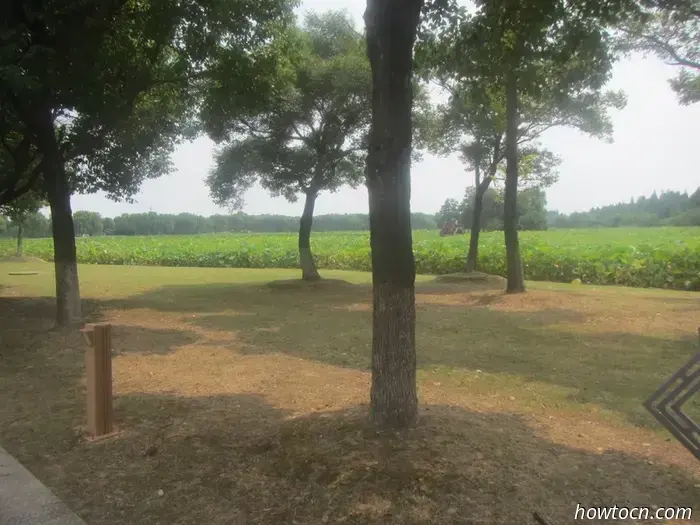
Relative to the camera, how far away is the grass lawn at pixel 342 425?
3160 millimetres

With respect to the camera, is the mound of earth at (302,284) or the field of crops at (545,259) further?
the field of crops at (545,259)

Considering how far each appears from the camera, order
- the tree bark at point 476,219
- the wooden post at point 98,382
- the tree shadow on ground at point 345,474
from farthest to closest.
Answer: the tree bark at point 476,219 < the wooden post at point 98,382 < the tree shadow on ground at point 345,474

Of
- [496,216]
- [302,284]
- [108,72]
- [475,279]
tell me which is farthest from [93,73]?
[496,216]

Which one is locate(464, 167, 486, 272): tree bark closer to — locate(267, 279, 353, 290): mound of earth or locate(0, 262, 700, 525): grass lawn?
locate(267, 279, 353, 290): mound of earth

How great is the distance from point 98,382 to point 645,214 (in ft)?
199

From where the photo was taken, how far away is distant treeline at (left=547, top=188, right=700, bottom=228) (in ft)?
153

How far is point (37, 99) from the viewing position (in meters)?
8.66

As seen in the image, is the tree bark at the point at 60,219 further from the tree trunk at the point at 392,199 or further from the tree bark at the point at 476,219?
the tree bark at the point at 476,219

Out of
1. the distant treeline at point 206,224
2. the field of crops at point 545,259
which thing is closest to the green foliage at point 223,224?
the distant treeline at point 206,224

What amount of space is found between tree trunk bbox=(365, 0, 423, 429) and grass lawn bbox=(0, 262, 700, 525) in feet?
1.46

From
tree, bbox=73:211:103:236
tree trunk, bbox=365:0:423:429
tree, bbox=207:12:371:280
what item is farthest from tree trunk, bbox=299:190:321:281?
tree, bbox=73:211:103:236

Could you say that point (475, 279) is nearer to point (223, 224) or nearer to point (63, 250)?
point (63, 250)

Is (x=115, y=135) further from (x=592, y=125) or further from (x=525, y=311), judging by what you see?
(x=592, y=125)

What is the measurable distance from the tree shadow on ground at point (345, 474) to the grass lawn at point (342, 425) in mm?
13
